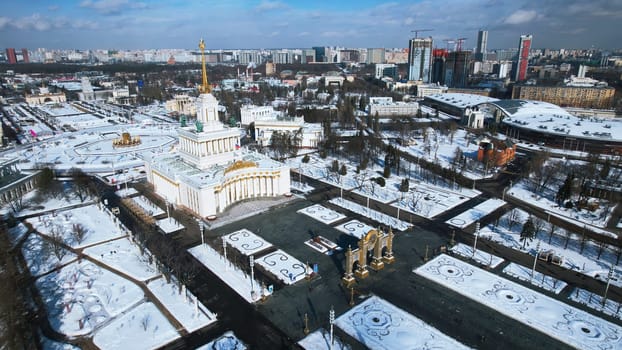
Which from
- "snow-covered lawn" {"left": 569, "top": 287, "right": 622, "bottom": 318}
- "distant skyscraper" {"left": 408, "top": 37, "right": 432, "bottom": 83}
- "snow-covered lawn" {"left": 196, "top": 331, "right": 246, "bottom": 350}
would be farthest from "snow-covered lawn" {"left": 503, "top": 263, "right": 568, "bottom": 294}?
"distant skyscraper" {"left": 408, "top": 37, "right": 432, "bottom": 83}

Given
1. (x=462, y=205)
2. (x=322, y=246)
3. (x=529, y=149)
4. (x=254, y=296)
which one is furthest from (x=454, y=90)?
(x=254, y=296)

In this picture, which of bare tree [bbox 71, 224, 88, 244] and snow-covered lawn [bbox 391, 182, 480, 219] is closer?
bare tree [bbox 71, 224, 88, 244]

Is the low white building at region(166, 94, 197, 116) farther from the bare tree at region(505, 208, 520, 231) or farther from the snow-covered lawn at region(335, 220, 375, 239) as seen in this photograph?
the bare tree at region(505, 208, 520, 231)

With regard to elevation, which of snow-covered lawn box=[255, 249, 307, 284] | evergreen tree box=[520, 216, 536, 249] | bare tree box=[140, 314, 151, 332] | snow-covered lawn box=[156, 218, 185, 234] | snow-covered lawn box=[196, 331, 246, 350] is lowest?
snow-covered lawn box=[196, 331, 246, 350]

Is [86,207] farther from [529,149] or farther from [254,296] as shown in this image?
[529,149]

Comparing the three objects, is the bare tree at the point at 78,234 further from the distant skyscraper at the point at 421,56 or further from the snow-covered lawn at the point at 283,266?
the distant skyscraper at the point at 421,56

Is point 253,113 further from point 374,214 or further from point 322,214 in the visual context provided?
point 374,214
